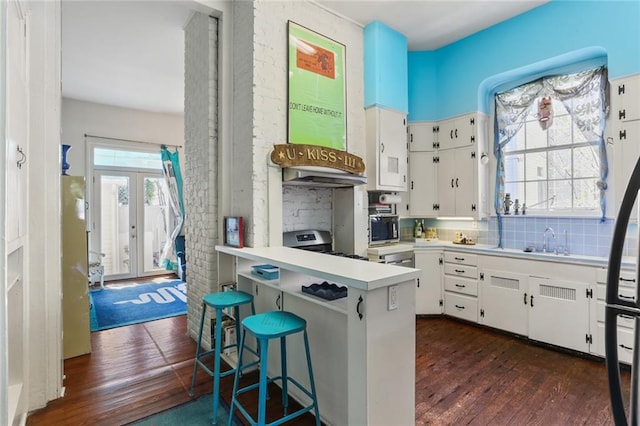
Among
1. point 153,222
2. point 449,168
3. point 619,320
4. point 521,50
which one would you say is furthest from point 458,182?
point 153,222

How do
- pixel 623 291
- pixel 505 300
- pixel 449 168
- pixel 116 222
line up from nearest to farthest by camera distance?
pixel 623 291
pixel 505 300
pixel 449 168
pixel 116 222

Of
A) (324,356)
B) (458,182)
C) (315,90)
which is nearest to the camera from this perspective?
(324,356)

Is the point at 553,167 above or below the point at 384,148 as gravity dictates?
below

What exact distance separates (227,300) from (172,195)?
4.82 m

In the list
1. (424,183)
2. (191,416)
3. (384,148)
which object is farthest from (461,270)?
(191,416)

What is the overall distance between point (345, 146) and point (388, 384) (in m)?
2.50

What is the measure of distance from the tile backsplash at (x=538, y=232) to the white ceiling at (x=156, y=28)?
7.85ft

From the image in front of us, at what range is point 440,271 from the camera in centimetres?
391

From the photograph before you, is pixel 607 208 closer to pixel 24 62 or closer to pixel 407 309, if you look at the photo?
pixel 407 309

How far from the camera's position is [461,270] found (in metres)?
3.74

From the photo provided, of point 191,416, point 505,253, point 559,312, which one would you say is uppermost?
point 505,253

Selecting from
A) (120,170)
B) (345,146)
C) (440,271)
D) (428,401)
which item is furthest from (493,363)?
(120,170)

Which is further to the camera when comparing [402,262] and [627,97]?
[402,262]

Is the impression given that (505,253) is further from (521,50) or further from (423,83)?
(423,83)
